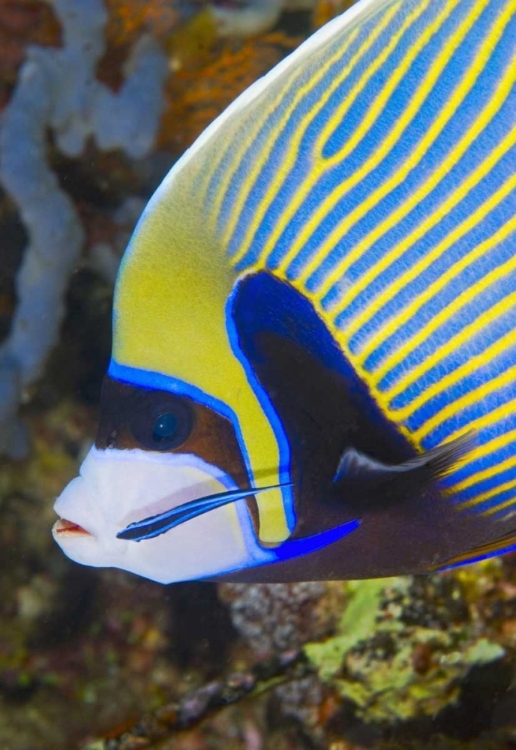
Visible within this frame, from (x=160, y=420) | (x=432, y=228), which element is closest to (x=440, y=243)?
(x=432, y=228)

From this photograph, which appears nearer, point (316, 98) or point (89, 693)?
point (316, 98)

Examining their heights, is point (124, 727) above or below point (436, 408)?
below

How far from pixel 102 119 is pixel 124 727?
272 centimetres

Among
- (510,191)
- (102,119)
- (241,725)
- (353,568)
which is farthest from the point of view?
(102,119)

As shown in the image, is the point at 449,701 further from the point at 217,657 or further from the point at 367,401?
the point at 367,401

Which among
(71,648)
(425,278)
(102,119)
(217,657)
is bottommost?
(71,648)

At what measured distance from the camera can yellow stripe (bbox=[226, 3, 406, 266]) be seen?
93 centimetres

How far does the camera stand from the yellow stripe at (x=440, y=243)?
0.92 m

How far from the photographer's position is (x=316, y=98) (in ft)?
3.08

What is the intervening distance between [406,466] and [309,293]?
0.91 ft

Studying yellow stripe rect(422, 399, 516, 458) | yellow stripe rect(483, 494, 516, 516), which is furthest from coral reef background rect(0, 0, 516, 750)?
yellow stripe rect(422, 399, 516, 458)

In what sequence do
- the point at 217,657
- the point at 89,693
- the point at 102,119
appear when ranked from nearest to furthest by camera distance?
the point at 217,657 < the point at 89,693 < the point at 102,119

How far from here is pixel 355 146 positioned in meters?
0.94

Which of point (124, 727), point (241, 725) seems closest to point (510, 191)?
point (241, 725)
